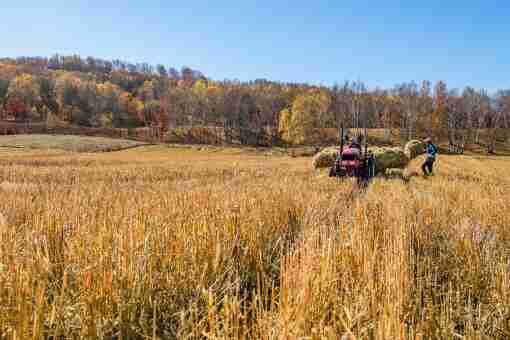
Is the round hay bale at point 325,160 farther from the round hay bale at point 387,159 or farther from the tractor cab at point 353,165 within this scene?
the tractor cab at point 353,165

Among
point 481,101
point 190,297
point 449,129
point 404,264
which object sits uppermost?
point 481,101

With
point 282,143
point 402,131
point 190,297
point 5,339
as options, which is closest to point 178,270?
point 190,297

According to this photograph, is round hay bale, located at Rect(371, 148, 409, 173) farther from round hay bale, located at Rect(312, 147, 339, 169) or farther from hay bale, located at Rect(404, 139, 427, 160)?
hay bale, located at Rect(404, 139, 427, 160)

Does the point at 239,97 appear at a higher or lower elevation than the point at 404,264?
higher

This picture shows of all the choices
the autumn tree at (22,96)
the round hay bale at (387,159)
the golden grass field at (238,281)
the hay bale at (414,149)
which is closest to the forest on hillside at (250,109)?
the autumn tree at (22,96)

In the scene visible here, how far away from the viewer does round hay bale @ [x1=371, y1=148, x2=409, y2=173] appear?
19714 mm

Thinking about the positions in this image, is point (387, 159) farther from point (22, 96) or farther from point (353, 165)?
point (22, 96)

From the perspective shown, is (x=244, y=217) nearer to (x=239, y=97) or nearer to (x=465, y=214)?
(x=465, y=214)

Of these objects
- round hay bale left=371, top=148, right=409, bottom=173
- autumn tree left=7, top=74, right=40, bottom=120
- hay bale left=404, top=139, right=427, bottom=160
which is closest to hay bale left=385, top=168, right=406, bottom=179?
round hay bale left=371, top=148, right=409, bottom=173

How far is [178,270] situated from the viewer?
3295mm

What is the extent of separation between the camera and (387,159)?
68.4 feet

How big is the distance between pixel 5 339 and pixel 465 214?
22.4 feet

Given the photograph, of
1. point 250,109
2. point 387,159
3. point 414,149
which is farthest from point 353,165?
point 250,109

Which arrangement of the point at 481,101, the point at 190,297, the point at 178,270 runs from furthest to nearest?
the point at 481,101
the point at 178,270
the point at 190,297
